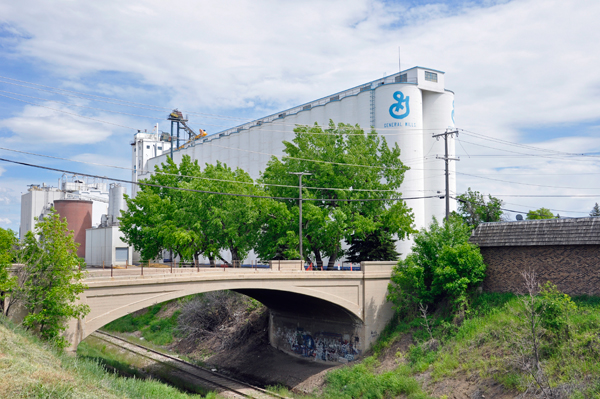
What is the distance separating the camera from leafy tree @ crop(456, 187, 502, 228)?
1838 inches

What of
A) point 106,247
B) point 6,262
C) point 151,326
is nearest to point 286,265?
point 6,262

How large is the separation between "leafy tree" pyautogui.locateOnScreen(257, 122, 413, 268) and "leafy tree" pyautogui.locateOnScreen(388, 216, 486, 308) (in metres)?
3.92

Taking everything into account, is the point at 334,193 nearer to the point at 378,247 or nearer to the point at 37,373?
the point at 378,247

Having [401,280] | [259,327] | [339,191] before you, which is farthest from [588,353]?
[259,327]

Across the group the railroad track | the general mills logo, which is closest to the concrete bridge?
the railroad track

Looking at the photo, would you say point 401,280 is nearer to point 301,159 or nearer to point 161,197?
point 301,159

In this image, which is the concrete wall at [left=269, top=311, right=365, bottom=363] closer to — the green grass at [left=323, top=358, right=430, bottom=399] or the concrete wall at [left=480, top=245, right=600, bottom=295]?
the green grass at [left=323, top=358, right=430, bottom=399]

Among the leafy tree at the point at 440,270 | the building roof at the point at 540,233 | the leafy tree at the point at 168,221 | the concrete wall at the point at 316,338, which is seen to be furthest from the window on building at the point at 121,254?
the building roof at the point at 540,233

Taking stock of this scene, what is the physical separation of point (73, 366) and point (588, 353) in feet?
63.1

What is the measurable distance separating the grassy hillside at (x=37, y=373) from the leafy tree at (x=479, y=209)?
121 ft

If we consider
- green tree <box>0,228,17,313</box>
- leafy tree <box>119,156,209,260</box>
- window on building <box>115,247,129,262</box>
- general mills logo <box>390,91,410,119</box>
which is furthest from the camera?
Answer: window on building <box>115,247,129,262</box>

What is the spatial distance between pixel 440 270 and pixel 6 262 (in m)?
20.4

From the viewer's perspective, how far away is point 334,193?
3425cm

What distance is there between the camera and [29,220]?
7775cm
